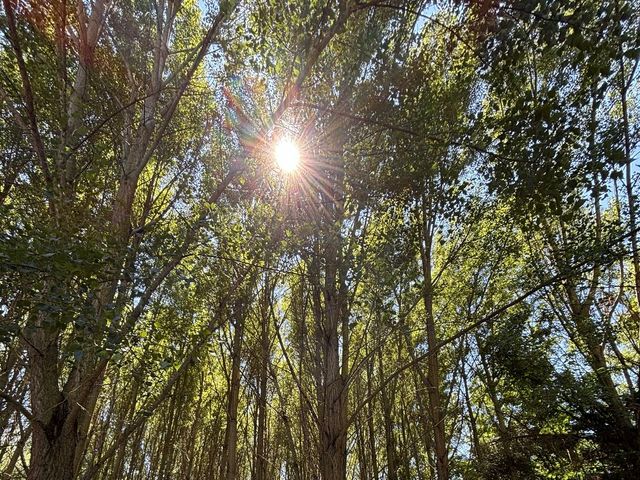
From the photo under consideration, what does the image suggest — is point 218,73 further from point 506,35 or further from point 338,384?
point 338,384

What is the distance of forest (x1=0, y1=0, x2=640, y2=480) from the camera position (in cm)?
195

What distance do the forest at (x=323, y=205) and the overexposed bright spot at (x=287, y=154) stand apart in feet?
0.07

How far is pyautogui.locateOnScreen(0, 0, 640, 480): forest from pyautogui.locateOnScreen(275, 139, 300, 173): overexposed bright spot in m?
0.02

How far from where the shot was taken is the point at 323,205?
3494 millimetres

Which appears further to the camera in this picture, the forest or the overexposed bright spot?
the overexposed bright spot

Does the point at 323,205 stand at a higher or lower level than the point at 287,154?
lower

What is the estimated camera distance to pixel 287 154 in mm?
3117

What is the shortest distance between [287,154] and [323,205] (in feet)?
2.09

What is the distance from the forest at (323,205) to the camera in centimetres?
195

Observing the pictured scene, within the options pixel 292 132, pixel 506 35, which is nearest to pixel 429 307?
pixel 292 132

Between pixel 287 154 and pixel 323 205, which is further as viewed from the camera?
pixel 323 205

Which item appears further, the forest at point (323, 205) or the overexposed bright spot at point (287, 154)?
the overexposed bright spot at point (287, 154)

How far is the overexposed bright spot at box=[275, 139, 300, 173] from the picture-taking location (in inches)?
120

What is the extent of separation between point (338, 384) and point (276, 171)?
6.84 ft
